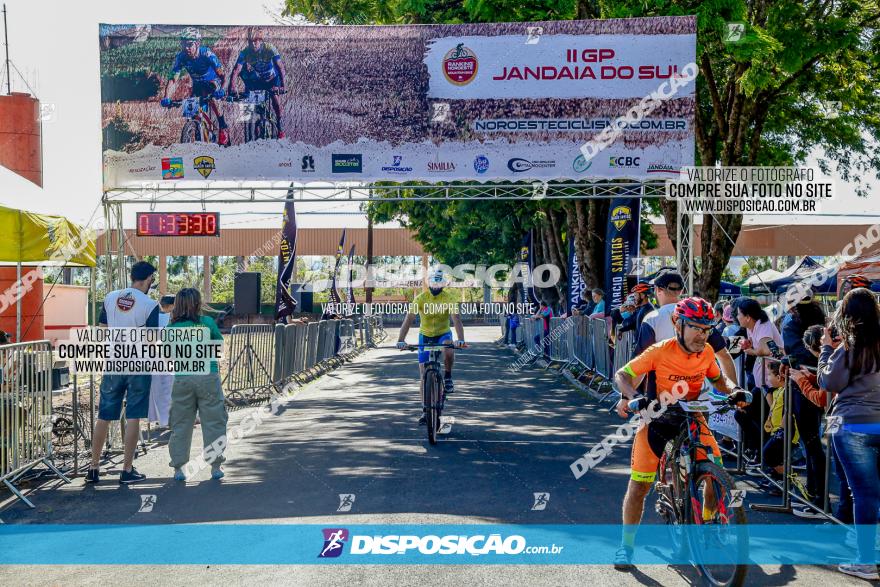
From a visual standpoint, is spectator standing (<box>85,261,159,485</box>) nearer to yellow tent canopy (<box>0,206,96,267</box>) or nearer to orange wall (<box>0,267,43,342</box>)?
yellow tent canopy (<box>0,206,96,267</box>)

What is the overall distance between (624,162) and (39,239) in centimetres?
917

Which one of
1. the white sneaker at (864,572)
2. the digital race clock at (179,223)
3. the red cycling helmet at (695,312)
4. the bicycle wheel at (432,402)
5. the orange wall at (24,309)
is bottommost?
the white sneaker at (864,572)

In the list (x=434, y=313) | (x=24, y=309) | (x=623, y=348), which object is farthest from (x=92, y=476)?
(x=24, y=309)

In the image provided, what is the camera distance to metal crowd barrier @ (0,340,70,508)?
7973 mm

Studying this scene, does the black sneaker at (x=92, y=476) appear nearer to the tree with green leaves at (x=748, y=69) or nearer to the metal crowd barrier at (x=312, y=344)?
the tree with green leaves at (x=748, y=69)

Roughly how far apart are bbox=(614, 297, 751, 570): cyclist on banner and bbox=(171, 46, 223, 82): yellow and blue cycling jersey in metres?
11.7

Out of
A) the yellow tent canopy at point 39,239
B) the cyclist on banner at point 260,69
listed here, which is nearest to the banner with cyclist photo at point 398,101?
the cyclist on banner at point 260,69

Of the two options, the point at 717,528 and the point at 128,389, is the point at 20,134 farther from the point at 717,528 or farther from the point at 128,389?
the point at 717,528

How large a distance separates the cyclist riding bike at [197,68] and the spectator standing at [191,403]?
24.1ft

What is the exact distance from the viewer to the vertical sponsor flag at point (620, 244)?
17.2m

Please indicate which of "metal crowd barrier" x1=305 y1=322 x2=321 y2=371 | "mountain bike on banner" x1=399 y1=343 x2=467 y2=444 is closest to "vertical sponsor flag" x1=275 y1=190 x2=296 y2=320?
"metal crowd barrier" x1=305 y1=322 x2=321 y2=371

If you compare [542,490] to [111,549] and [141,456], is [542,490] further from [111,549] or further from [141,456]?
[141,456]

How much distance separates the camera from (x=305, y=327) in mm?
20359

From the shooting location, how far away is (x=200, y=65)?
15234mm
